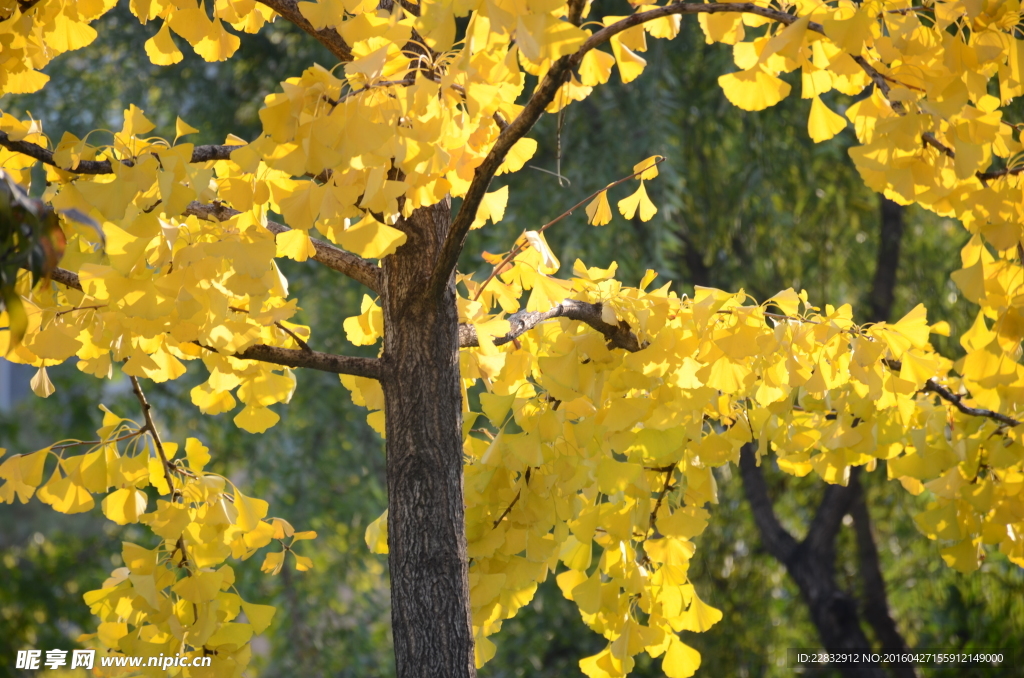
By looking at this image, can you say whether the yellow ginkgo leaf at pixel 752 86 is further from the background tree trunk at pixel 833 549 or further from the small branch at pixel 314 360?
the background tree trunk at pixel 833 549

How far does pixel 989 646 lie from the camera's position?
2945 millimetres

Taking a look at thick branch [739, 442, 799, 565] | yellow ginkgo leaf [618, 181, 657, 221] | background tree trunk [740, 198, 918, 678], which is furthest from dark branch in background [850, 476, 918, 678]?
yellow ginkgo leaf [618, 181, 657, 221]

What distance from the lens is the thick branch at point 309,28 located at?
1.03 metres

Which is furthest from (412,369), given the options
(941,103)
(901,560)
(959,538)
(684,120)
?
(901,560)

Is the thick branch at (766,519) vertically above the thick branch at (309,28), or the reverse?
the thick branch at (309,28)

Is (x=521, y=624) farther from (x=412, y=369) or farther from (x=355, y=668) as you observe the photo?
(x=412, y=369)

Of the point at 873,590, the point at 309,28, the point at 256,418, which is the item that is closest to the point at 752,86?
the point at 309,28

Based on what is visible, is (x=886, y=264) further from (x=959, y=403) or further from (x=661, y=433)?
(x=661, y=433)

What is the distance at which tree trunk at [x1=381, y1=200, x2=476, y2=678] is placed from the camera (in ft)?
3.38

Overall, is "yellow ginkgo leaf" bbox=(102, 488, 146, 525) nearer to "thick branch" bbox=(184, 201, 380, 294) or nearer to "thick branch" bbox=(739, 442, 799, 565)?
"thick branch" bbox=(184, 201, 380, 294)

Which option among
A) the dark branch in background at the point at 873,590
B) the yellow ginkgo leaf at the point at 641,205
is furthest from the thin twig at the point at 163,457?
the dark branch in background at the point at 873,590

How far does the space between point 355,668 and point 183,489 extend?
201 cm

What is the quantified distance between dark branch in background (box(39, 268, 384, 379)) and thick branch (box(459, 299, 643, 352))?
16 centimetres

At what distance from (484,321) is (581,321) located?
0.40 ft
